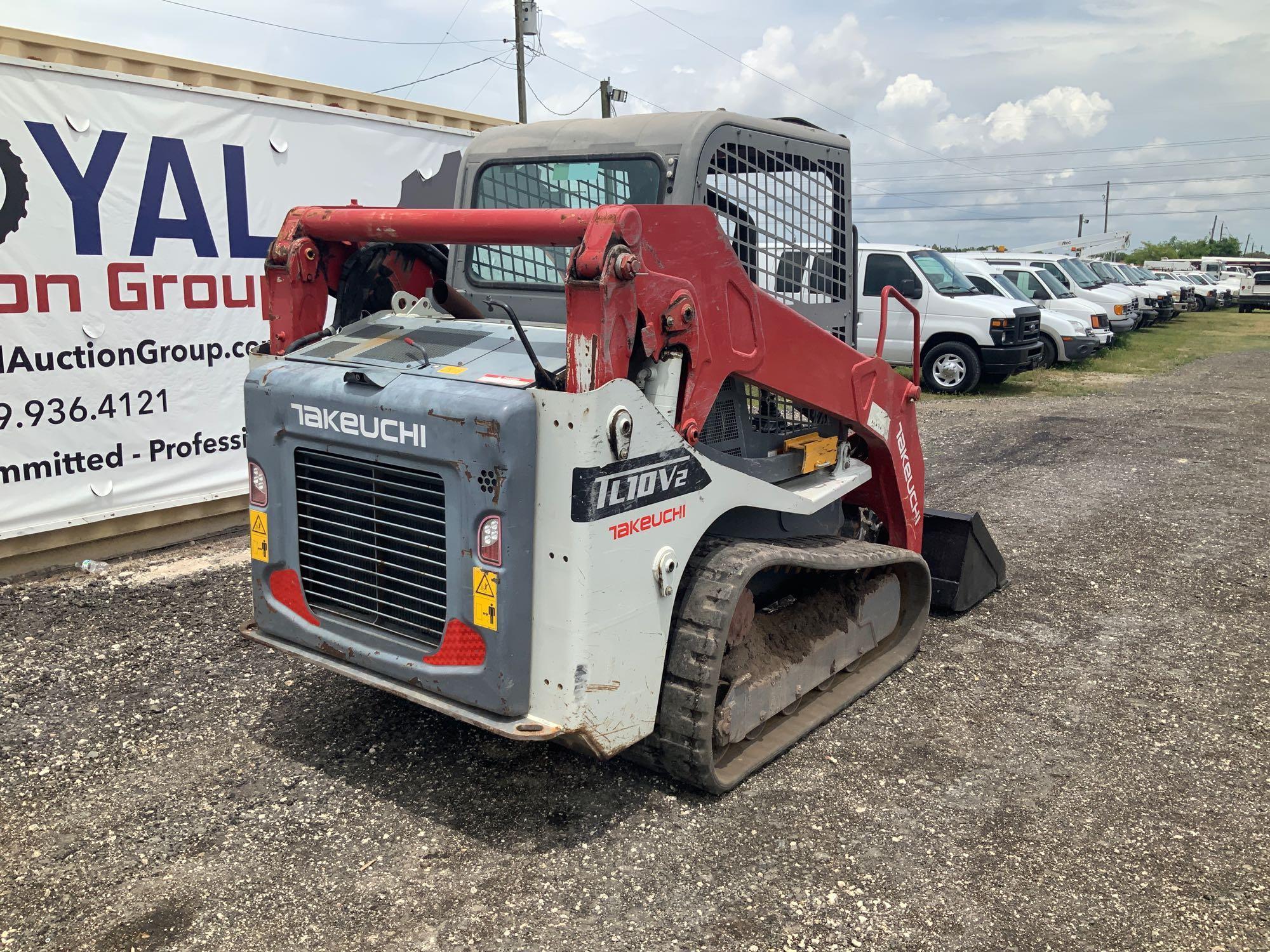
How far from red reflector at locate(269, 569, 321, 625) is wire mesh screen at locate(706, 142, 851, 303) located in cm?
206

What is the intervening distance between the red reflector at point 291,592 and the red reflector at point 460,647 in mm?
660

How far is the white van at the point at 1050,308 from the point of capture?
52.9 feet

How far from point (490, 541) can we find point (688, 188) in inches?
60.8

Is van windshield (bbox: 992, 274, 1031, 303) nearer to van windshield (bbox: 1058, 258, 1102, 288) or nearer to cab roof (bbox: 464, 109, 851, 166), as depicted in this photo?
van windshield (bbox: 1058, 258, 1102, 288)

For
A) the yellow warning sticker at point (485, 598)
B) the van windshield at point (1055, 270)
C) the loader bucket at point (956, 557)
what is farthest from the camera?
the van windshield at point (1055, 270)

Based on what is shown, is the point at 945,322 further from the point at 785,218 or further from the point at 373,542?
the point at 373,542

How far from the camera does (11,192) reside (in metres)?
5.89

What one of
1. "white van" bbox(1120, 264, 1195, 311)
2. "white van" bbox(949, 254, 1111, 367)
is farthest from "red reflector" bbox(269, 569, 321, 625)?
"white van" bbox(1120, 264, 1195, 311)

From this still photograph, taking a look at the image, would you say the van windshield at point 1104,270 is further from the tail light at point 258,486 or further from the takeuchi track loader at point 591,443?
the tail light at point 258,486

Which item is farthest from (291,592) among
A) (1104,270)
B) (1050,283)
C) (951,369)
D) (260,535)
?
(1104,270)

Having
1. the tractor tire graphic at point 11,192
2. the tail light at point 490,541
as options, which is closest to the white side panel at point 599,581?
the tail light at point 490,541

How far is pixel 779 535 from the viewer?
4488 mm

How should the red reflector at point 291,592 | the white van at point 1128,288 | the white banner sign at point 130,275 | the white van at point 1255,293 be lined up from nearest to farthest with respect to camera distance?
the red reflector at point 291,592 → the white banner sign at point 130,275 → the white van at point 1128,288 → the white van at point 1255,293

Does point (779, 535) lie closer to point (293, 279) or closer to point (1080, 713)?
point (1080, 713)
